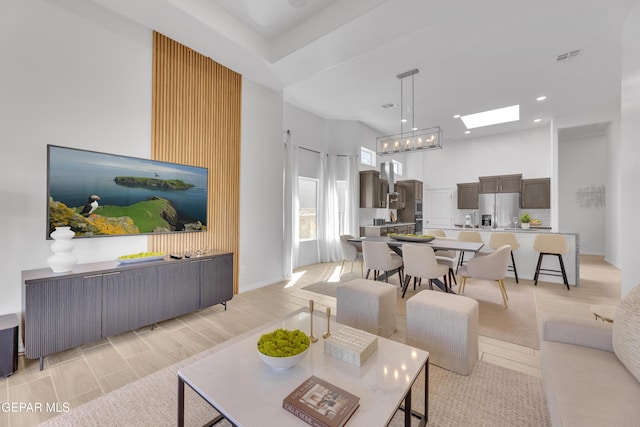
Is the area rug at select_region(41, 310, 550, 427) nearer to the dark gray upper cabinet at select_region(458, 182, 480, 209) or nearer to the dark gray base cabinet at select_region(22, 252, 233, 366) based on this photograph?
the dark gray base cabinet at select_region(22, 252, 233, 366)

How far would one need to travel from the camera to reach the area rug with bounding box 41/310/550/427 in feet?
5.24

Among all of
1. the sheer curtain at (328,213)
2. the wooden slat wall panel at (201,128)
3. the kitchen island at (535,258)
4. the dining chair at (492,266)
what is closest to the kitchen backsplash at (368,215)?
the sheer curtain at (328,213)

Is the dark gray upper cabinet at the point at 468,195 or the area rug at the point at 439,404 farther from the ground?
the dark gray upper cabinet at the point at 468,195

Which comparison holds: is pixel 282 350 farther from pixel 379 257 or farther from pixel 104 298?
pixel 379 257

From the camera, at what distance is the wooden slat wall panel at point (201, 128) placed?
3.27m

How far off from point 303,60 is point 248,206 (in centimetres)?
236

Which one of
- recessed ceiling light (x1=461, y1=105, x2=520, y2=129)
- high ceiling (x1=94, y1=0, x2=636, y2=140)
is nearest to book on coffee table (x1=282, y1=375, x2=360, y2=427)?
high ceiling (x1=94, y1=0, x2=636, y2=140)

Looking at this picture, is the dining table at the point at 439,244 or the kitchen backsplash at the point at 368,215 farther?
the kitchen backsplash at the point at 368,215

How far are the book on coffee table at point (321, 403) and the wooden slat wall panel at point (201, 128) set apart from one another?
9.35 ft

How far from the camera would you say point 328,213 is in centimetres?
652

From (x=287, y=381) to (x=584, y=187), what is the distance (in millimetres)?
10184

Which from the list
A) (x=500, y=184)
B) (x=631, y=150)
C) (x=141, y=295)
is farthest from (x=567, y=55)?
(x=141, y=295)

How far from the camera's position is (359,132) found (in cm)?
706

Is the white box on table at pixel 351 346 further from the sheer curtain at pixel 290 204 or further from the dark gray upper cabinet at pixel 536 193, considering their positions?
the dark gray upper cabinet at pixel 536 193
